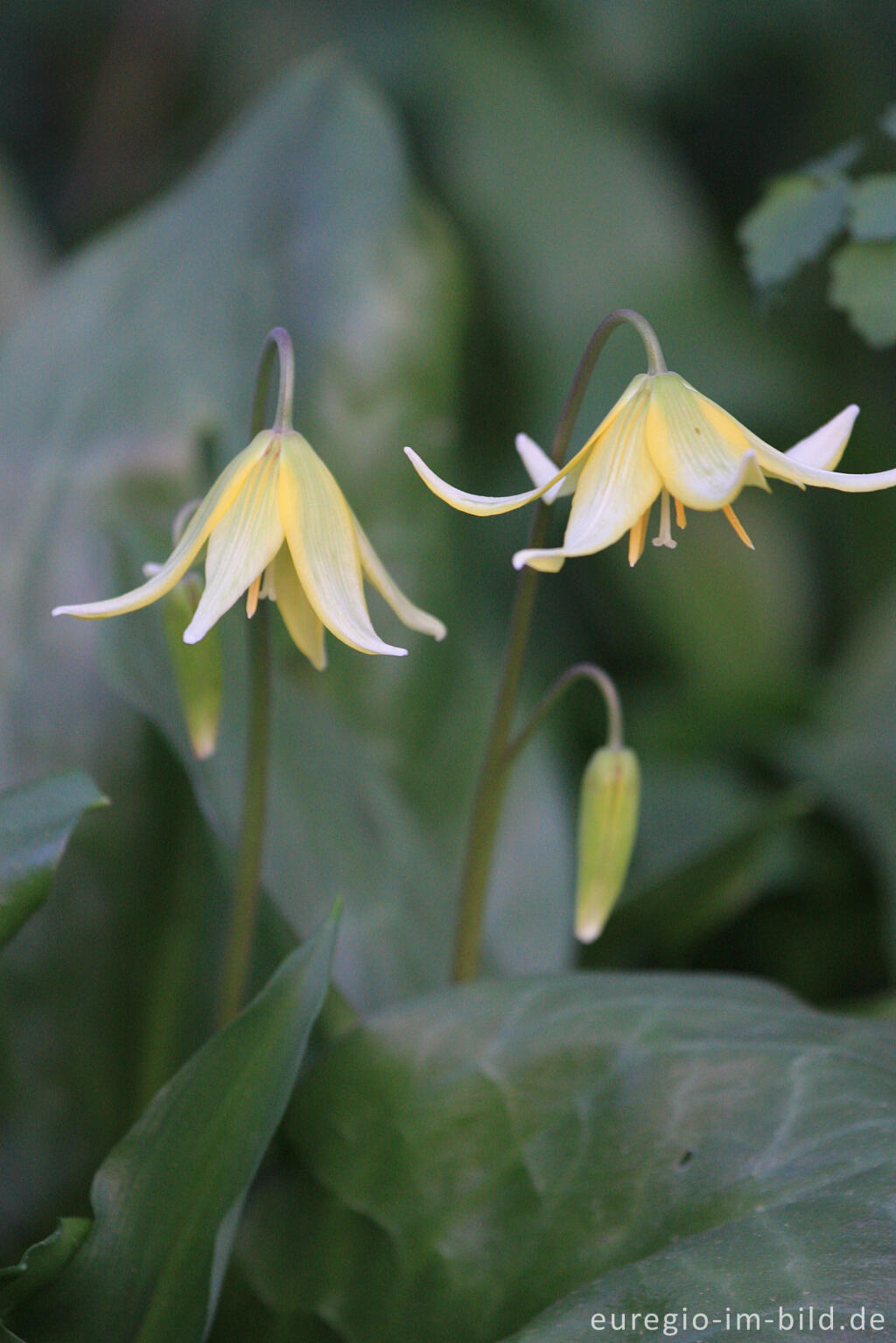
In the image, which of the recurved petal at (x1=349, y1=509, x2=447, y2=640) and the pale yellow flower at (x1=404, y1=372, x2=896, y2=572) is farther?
the recurved petal at (x1=349, y1=509, x2=447, y2=640)

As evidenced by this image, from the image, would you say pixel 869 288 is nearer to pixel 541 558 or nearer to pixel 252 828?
pixel 541 558

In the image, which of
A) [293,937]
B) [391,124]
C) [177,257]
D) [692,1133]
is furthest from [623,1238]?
[391,124]

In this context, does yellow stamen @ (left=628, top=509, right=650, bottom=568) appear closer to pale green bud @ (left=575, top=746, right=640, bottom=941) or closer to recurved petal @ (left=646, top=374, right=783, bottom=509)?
recurved petal @ (left=646, top=374, right=783, bottom=509)

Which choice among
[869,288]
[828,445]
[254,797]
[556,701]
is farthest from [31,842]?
[869,288]

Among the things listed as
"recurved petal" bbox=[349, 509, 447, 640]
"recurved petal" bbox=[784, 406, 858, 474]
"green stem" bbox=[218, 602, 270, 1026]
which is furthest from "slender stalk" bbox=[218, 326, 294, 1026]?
"recurved petal" bbox=[784, 406, 858, 474]

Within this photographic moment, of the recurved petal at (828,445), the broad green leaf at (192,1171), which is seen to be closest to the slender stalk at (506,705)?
the recurved petal at (828,445)

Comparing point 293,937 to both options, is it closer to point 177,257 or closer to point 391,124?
point 177,257

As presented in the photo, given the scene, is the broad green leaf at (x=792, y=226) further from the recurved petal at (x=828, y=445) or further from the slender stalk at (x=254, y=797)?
the slender stalk at (x=254, y=797)
